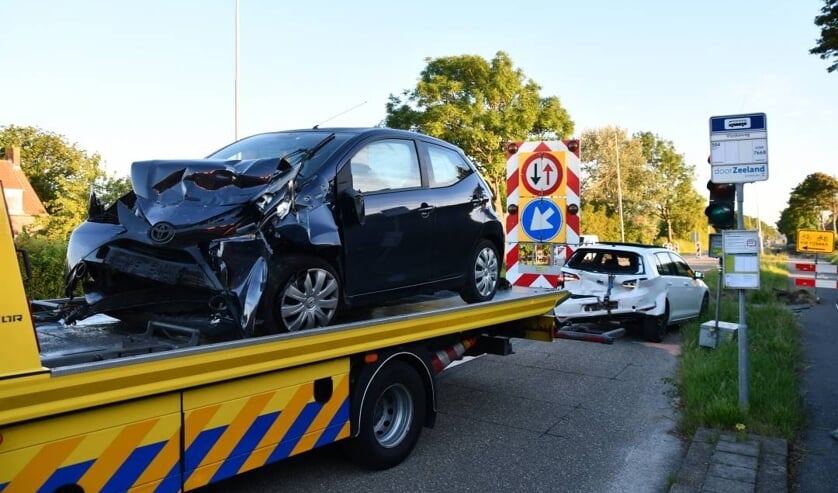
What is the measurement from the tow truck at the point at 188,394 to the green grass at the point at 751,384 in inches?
95.5

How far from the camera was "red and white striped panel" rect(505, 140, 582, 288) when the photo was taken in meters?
9.12

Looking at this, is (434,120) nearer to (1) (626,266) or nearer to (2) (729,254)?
(1) (626,266)

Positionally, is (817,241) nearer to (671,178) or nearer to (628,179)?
(628,179)

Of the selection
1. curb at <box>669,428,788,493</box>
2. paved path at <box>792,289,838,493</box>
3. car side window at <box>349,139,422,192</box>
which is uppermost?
car side window at <box>349,139,422,192</box>

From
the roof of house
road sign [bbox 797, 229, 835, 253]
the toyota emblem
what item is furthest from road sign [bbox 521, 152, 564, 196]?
the roof of house

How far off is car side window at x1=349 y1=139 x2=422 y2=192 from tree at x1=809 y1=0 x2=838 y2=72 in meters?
11.2

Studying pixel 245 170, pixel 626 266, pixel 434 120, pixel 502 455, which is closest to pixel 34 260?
pixel 245 170

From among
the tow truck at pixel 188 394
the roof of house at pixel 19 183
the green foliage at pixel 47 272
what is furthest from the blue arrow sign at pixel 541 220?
the roof of house at pixel 19 183

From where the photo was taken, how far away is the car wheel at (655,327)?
10844 millimetres

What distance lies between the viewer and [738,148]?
260 inches

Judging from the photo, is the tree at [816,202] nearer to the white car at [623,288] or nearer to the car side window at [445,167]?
the white car at [623,288]

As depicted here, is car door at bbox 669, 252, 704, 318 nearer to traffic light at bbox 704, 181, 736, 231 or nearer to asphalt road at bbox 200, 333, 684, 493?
asphalt road at bbox 200, 333, 684, 493

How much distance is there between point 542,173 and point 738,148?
3.15 meters

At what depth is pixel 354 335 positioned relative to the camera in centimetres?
443
